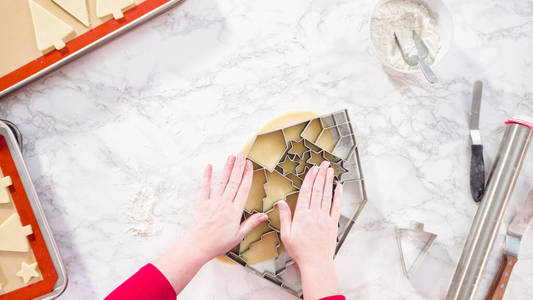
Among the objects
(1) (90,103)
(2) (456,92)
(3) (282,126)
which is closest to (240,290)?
(3) (282,126)

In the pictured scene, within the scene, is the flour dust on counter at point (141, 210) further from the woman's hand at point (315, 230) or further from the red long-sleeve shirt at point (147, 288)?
the woman's hand at point (315, 230)

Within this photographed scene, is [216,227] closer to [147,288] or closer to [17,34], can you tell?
[147,288]

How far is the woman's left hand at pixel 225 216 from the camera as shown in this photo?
61cm

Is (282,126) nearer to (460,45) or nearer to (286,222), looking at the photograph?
(286,222)

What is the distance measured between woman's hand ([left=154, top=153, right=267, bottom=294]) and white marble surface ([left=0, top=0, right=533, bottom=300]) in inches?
2.8

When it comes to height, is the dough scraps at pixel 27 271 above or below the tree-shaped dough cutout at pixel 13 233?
below

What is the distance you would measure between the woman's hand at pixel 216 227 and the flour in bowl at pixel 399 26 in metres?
0.34

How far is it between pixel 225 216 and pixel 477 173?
50 centimetres

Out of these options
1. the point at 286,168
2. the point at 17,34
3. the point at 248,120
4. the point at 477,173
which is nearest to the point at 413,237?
the point at 477,173

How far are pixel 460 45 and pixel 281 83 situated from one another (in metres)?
0.37

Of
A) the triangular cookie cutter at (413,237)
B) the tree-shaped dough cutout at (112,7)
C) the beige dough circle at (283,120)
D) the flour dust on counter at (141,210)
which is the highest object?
the tree-shaped dough cutout at (112,7)

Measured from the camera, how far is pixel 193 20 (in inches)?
27.3

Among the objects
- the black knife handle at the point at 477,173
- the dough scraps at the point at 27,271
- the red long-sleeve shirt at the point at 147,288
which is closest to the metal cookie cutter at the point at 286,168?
the red long-sleeve shirt at the point at 147,288

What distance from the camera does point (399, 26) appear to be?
685 millimetres
